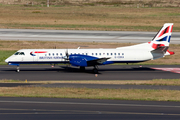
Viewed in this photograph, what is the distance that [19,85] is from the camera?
29.9 metres

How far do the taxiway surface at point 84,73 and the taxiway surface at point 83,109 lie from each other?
468 inches

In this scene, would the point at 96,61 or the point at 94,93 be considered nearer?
the point at 94,93

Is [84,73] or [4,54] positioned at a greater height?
[4,54]

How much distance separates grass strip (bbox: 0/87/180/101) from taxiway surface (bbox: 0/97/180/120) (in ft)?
4.14

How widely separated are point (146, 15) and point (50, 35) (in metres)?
53.1

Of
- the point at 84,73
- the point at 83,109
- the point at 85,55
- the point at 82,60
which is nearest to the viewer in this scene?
the point at 83,109

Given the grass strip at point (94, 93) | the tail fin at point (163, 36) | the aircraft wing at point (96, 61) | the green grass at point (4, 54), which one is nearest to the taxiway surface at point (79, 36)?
the green grass at point (4, 54)

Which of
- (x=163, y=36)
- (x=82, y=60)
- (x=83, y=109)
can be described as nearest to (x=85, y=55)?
(x=82, y=60)

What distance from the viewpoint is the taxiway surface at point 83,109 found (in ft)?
62.2

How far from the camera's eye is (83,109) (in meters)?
20.8

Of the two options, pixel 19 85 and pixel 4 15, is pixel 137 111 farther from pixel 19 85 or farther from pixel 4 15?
pixel 4 15

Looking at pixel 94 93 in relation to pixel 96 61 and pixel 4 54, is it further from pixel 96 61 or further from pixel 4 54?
pixel 4 54

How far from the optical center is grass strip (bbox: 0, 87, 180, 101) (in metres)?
24.9

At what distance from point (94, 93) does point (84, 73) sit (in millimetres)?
13052
